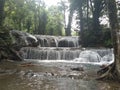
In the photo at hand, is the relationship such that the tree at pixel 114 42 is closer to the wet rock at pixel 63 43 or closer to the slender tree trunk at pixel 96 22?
the slender tree trunk at pixel 96 22

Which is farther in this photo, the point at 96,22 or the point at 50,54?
the point at 96,22

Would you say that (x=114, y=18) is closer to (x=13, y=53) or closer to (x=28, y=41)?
(x=13, y=53)

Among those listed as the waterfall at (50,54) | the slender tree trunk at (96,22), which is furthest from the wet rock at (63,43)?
the waterfall at (50,54)

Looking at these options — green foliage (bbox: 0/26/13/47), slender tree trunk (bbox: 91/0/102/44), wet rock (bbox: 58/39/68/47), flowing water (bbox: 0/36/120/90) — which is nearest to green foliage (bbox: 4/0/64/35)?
wet rock (bbox: 58/39/68/47)

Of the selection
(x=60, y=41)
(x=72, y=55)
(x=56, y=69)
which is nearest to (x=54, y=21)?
(x=60, y=41)

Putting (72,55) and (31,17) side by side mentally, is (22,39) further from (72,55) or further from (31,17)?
(31,17)

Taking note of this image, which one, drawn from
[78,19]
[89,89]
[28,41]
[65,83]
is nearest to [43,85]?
[65,83]

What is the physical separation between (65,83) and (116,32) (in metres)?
3.29

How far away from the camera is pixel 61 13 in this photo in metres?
56.8

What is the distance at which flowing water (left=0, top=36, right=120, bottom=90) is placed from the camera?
9.03 meters

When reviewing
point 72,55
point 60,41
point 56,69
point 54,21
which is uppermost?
point 54,21

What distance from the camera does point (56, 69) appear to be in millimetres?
14172

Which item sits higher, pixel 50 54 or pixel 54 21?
pixel 54 21

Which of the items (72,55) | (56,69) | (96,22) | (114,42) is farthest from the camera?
(96,22)
